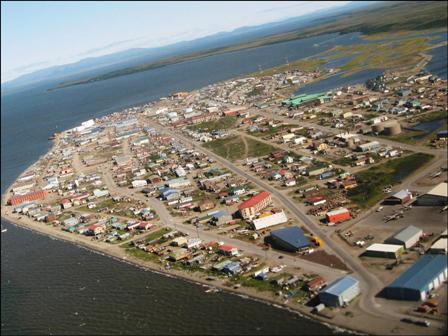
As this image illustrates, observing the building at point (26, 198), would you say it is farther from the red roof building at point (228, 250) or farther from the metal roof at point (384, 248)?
the metal roof at point (384, 248)

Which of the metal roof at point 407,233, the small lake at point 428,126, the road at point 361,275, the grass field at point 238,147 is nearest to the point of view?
the road at point 361,275

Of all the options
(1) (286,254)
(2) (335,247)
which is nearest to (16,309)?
(1) (286,254)

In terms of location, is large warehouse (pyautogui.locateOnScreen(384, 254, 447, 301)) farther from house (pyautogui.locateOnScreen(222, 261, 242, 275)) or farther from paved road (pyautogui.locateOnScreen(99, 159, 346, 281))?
house (pyautogui.locateOnScreen(222, 261, 242, 275))

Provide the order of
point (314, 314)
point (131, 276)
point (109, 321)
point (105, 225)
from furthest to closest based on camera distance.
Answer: point (105, 225) < point (131, 276) < point (109, 321) < point (314, 314)

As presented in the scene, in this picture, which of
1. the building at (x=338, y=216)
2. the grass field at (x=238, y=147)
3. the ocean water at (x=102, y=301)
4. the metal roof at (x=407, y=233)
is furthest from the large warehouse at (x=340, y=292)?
the grass field at (x=238, y=147)

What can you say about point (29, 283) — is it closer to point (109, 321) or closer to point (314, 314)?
point (109, 321)

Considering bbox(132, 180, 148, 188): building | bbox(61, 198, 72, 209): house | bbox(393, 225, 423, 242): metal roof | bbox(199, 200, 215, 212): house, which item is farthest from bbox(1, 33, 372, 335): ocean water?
bbox(132, 180, 148, 188): building

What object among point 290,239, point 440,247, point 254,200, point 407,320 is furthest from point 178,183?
point 407,320
